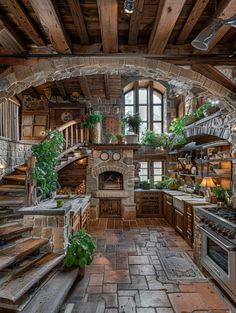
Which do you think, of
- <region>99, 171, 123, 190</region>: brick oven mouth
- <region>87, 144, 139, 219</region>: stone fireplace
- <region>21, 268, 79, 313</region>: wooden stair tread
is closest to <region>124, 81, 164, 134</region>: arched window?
<region>87, 144, 139, 219</region>: stone fireplace

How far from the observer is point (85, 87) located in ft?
22.7

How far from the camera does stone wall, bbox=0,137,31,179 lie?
5.37 meters

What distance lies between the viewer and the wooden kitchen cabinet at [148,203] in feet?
23.8

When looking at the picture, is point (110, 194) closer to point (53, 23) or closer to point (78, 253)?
point (78, 253)

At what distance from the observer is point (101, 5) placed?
6.19 feet

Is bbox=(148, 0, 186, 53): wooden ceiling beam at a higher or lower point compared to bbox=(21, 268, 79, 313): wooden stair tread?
higher

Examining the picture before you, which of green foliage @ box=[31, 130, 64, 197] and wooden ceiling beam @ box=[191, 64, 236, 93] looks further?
green foliage @ box=[31, 130, 64, 197]

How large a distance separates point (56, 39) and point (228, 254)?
9.64 ft

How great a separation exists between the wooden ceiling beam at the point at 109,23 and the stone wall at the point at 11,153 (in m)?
3.73

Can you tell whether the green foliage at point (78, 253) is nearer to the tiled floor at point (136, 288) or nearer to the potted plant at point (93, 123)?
the tiled floor at point (136, 288)

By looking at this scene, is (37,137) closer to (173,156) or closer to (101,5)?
(173,156)

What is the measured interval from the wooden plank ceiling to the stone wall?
3.04m

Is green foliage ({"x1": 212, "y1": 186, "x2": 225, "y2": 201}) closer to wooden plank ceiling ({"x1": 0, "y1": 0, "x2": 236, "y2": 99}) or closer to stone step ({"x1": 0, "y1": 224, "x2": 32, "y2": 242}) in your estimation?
wooden plank ceiling ({"x1": 0, "y1": 0, "x2": 236, "y2": 99})

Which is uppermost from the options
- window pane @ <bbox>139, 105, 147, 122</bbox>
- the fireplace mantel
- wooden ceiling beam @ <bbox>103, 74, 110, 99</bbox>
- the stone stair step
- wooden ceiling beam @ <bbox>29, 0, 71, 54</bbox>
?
wooden ceiling beam @ <bbox>103, 74, 110, 99</bbox>
